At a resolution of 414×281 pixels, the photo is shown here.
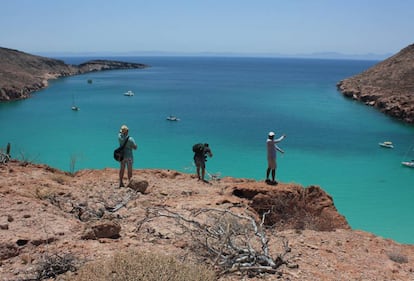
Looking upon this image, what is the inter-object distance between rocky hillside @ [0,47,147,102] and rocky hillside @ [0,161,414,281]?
184ft

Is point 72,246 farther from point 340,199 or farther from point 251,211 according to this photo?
point 340,199

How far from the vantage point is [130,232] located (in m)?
7.99

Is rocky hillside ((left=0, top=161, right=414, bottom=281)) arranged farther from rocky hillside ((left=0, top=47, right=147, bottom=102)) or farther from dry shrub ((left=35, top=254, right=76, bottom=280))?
rocky hillside ((left=0, top=47, right=147, bottom=102))

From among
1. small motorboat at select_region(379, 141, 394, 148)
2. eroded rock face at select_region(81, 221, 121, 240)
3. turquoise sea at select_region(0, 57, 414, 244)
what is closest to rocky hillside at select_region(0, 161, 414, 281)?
eroded rock face at select_region(81, 221, 121, 240)

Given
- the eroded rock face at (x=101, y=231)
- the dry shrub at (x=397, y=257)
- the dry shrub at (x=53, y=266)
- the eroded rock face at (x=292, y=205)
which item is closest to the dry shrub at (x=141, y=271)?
the dry shrub at (x=53, y=266)

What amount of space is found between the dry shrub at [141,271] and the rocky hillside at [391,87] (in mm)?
48302

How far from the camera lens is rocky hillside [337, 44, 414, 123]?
51.2 metres

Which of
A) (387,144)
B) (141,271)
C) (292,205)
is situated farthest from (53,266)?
(387,144)

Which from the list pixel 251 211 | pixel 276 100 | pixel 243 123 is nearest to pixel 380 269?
pixel 251 211

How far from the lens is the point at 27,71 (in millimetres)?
90125

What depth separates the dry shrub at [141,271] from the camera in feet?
15.8

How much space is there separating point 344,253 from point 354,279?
1380 mm

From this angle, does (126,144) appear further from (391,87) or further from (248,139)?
(391,87)

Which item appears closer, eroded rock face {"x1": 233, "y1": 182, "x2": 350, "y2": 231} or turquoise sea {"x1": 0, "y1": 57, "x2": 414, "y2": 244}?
eroded rock face {"x1": 233, "y1": 182, "x2": 350, "y2": 231}
